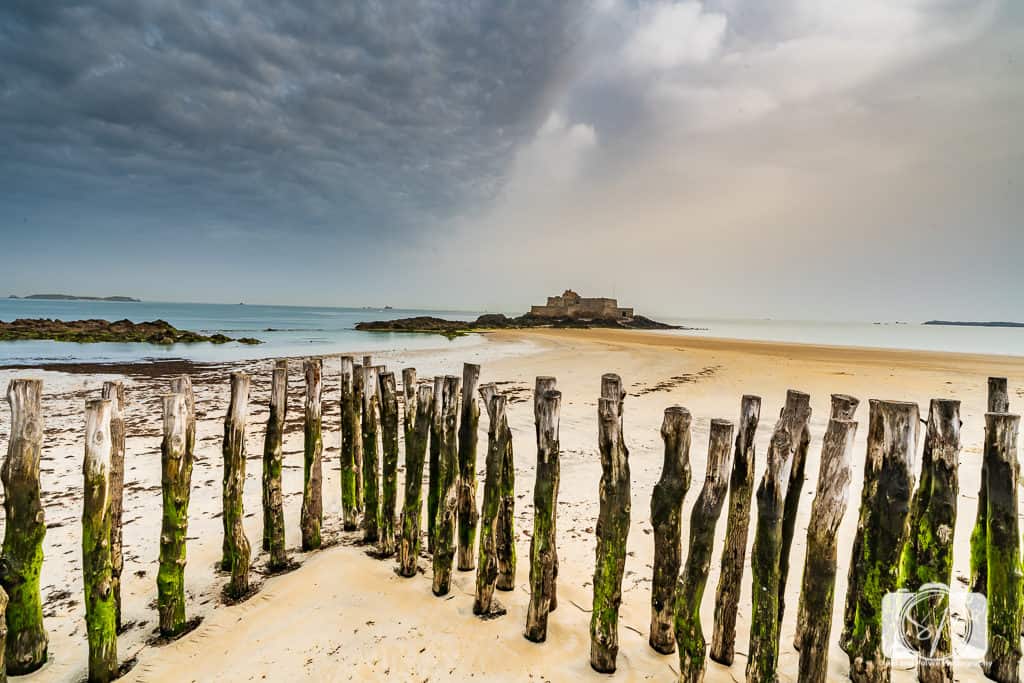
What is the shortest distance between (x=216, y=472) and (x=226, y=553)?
3175 millimetres

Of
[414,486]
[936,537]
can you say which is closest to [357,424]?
[414,486]

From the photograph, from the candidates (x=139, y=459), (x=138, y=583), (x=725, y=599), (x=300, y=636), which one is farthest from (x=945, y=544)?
(x=139, y=459)

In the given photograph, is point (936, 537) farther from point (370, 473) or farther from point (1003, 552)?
point (370, 473)

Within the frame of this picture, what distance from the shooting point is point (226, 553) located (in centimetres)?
447

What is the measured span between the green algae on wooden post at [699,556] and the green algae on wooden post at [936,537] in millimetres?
1261

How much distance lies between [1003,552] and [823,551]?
1304mm

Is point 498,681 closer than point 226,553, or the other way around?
point 498,681

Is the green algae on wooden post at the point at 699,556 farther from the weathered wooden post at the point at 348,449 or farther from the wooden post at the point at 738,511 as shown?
the weathered wooden post at the point at 348,449

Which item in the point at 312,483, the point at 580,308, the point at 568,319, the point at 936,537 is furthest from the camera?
the point at 580,308

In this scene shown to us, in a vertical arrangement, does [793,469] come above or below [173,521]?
above

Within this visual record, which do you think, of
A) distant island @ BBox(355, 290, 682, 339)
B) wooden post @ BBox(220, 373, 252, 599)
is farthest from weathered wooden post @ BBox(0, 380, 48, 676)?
distant island @ BBox(355, 290, 682, 339)

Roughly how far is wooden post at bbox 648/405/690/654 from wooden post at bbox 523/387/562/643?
733mm

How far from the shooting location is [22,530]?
3105 millimetres

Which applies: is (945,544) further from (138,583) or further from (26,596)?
(138,583)
